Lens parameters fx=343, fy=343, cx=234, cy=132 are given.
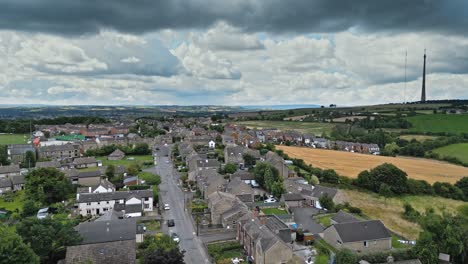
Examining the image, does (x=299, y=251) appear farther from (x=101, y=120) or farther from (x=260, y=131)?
(x=101, y=120)

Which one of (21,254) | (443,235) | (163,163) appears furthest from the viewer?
(163,163)

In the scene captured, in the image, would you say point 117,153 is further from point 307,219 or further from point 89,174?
point 307,219

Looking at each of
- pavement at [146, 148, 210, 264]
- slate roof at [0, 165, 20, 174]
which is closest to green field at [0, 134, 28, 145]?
slate roof at [0, 165, 20, 174]

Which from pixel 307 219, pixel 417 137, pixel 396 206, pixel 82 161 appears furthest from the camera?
pixel 417 137

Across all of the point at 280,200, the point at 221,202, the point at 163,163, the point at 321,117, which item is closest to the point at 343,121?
the point at 321,117

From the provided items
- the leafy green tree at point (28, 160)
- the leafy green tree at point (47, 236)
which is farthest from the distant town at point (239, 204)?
the leafy green tree at point (28, 160)

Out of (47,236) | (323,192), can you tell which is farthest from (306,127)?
(47,236)

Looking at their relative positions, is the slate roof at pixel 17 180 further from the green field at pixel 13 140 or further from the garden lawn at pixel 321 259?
the green field at pixel 13 140
